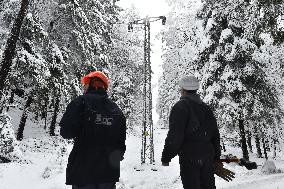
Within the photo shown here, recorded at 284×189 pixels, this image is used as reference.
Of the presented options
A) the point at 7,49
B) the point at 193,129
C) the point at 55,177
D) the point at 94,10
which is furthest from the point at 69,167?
the point at 94,10

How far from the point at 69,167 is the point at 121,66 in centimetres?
3415

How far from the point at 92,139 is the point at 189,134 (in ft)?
4.09

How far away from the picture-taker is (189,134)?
4.86 metres

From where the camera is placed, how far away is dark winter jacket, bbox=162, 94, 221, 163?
4766 millimetres

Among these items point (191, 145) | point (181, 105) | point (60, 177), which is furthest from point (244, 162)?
point (60, 177)

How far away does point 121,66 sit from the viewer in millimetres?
38219

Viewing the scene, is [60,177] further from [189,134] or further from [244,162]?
[244,162]

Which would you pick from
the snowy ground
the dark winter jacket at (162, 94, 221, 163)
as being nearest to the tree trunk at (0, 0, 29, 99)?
the snowy ground

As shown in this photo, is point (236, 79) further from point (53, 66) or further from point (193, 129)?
point (193, 129)

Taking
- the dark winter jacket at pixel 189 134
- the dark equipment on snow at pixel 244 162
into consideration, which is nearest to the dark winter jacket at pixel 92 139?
the dark winter jacket at pixel 189 134

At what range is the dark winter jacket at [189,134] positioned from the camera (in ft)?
15.6

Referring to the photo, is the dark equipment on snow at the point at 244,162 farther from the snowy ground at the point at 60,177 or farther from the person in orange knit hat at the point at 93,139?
the snowy ground at the point at 60,177

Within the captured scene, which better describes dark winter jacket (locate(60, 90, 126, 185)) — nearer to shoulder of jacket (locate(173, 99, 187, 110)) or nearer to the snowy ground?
shoulder of jacket (locate(173, 99, 187, 110))

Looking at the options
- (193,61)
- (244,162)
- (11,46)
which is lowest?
(244,162)
